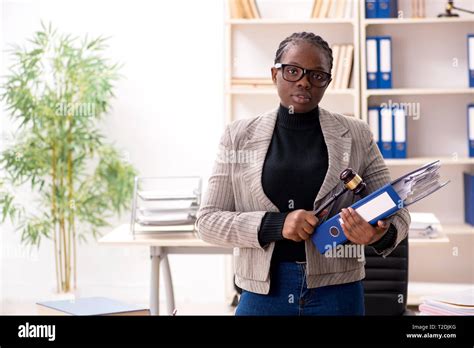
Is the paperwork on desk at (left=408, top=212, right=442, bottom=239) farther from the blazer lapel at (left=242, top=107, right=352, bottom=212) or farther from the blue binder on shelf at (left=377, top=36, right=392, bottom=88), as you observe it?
the blazer lapel at (left=242, top=107, right=352, bottom=212)

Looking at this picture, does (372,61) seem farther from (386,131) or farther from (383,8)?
(386,131)

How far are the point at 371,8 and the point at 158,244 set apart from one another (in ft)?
6.69

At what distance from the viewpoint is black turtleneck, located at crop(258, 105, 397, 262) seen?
47.8 inches

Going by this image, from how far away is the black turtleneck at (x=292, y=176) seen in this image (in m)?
1.21

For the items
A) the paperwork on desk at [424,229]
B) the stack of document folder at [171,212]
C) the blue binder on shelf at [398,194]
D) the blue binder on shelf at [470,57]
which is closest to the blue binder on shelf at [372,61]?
the blue binder on shelf at [470,57]

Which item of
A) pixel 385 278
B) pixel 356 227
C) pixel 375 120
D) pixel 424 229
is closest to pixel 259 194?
pixel 356 227

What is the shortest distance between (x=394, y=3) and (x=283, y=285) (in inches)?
127

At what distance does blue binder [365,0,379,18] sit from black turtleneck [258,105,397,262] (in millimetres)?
2939

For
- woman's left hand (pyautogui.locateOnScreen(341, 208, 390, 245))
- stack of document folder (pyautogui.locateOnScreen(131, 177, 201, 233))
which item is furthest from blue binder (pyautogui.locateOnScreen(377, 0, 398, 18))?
woman's left hand (pyautogui.locateOnScreen(341, 208, 390, 245))

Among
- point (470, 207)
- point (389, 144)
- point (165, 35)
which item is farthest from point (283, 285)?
point (165, 35)

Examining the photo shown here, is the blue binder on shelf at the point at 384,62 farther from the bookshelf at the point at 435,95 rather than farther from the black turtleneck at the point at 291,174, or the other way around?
the black turtleneck at the point at 291,174

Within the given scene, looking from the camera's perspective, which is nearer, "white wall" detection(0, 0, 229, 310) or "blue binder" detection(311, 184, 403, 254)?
"blue binder" detection(311, 184, 403, 254)

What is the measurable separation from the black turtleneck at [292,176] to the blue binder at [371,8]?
116 inches

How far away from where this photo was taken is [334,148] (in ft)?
4.12
